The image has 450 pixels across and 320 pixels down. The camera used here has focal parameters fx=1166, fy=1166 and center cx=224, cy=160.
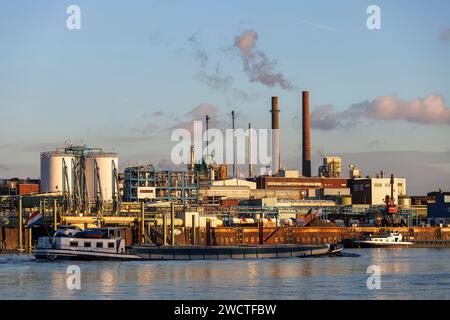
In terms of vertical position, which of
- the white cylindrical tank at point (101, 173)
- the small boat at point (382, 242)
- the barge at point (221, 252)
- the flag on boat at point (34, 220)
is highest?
the white cylindrical tank at point (101, 173)

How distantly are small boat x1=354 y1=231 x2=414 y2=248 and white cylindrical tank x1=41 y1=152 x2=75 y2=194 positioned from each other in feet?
154

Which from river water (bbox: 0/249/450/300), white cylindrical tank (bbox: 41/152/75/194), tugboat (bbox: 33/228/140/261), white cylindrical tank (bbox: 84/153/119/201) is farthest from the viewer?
white cylindrical tank (bbox: 41/152/75/194)

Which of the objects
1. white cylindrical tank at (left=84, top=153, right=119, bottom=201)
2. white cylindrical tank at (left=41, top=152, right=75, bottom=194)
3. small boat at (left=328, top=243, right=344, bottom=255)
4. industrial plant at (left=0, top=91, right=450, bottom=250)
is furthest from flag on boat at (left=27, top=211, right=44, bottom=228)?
white cylindrical tank at (left=41, top=152, right=75, bottom=194)

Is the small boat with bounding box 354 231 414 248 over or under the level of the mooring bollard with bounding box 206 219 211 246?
under

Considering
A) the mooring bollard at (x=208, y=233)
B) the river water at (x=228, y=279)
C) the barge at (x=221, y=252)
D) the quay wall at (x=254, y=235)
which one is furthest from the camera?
the mooring bollard at (x=208, y=233)

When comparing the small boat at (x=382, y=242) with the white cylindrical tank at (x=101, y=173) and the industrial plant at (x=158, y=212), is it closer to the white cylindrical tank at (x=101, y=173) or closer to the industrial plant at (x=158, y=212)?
the industrial plant at (x=158, y=212)

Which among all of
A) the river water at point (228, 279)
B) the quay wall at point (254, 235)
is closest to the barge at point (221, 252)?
the river water at point (228, 279)

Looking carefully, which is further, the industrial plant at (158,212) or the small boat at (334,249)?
the industrial plant at (158,212)

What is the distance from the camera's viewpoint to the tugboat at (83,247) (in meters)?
117

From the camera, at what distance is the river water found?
79938 millimetres

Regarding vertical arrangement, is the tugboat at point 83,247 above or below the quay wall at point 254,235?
above

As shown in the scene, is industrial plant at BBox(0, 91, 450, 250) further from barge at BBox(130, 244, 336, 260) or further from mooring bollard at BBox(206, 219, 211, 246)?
barge at BBox(130, 244, 336, 260)

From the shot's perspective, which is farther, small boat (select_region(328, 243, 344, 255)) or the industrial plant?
the industrial plant

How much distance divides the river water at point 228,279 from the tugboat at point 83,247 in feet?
7.01
